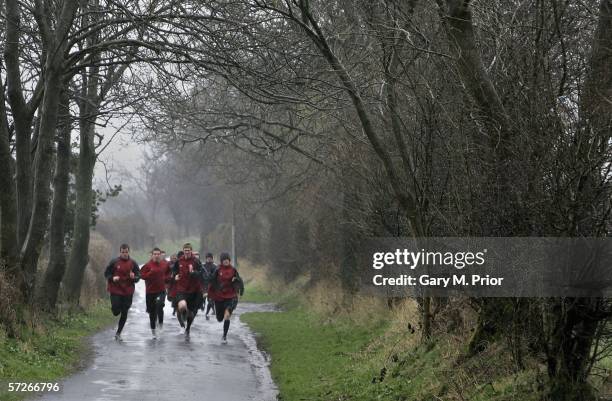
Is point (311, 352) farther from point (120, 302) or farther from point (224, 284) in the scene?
point (120, 302)

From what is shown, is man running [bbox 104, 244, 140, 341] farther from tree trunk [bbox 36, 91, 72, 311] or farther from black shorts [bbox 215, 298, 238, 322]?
tree trunk [bbox 36, 91, 72, 311]

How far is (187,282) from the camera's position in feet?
66.7

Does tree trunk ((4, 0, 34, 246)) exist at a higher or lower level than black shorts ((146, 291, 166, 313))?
higher

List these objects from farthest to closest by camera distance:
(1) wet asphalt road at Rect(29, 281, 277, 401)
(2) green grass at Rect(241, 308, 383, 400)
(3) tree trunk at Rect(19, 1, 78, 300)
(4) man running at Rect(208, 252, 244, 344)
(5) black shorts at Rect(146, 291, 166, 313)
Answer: (4) man running at Rect(208, 252, 244, 344) < (5) black shorts at Rect(146, 291, 166, 313) < (3) tree trunk at Rect(19, 1, 78, 300) < (2) green grass at Rect(241, 308, 383, 400) < (1) wet asphalt road at Rect(29, 281, 277, 401)

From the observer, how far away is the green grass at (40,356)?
1267 cm

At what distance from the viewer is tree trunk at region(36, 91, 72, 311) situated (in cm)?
2205

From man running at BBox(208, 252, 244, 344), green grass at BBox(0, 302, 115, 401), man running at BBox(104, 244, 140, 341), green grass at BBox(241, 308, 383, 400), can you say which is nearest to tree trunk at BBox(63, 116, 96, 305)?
green grass at BBox(0, 302, 115, 401)

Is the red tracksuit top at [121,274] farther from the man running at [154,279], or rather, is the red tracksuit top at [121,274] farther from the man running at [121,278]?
the man running at [154,279]

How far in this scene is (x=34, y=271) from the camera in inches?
706

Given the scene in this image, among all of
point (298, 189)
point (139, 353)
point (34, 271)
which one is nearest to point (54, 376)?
point (139, 353)

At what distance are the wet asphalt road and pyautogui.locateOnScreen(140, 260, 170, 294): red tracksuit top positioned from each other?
1.09 metres

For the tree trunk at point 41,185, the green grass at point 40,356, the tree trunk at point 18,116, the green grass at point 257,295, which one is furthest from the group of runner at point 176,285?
the green grass at point 257,295

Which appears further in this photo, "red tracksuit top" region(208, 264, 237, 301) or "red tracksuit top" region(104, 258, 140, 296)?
"red tracksuit top" region(208, 264, 237, 301)

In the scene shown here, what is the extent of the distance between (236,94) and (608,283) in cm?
1654
